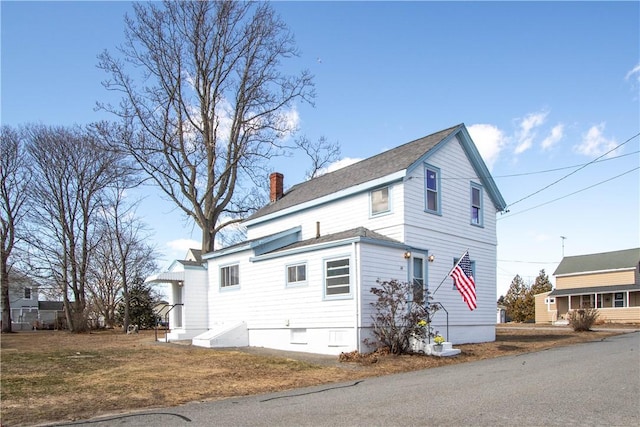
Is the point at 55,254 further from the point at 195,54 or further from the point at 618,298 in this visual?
the point at 618,298

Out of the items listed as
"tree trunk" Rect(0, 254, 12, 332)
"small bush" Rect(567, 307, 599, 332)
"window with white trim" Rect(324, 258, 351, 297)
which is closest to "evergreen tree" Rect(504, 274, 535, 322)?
"small bush" Rect(567, 307, 599, 332)

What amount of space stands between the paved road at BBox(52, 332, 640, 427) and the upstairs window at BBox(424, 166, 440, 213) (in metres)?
7.78

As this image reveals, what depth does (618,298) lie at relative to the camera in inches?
1617

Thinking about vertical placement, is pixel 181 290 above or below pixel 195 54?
below

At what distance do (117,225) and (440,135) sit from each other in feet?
86.3

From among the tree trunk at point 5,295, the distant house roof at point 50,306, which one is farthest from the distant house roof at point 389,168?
the distant house roof at point 50,306

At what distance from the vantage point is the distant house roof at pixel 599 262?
4153 centimetres

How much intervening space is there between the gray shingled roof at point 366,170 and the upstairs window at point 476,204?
111 inches

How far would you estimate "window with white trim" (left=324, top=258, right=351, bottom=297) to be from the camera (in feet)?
54.0

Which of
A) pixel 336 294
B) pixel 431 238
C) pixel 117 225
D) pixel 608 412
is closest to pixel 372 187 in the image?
pixel 431 238

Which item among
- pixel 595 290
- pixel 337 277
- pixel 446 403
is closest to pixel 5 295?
pixel 337 277

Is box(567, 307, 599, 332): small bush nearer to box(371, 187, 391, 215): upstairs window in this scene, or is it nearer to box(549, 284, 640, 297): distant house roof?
box(371, 187, 391, 215): upstairs window

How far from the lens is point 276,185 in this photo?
26766 millimetres

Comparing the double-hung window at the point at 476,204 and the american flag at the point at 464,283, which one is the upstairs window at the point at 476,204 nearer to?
the double-hung window at the point at 476,204
